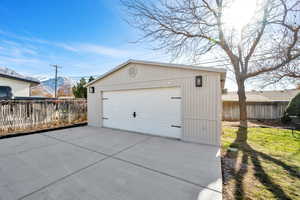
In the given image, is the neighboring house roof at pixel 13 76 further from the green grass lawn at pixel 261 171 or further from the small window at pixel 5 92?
the green grass lawn at pixel 261 171

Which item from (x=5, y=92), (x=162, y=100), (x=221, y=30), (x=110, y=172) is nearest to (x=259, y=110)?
(x=221, y=30)

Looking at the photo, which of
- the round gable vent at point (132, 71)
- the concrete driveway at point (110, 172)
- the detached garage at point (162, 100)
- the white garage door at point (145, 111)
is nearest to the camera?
the concrete driveway at point (110, 172)

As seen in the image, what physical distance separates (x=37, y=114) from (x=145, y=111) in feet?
17.4

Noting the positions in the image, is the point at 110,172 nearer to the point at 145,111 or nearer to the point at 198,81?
the point at 145,111

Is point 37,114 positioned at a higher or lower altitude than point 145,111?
lower

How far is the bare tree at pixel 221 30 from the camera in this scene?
5.76 m

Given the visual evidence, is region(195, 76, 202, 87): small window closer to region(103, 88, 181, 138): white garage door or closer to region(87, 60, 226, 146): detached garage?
region(87, 60, 226, 146): detached garage

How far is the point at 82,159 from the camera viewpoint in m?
3.04

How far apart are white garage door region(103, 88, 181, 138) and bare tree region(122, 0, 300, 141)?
286 cm

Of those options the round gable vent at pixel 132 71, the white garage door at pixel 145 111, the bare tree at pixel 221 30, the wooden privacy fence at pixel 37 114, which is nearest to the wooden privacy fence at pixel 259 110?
the bare tree at pixel 221 30

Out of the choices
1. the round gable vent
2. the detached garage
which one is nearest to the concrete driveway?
the detached garage

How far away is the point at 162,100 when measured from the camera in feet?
16.6

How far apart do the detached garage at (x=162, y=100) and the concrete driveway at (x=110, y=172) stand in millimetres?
873

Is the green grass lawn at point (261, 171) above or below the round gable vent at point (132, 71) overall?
below
